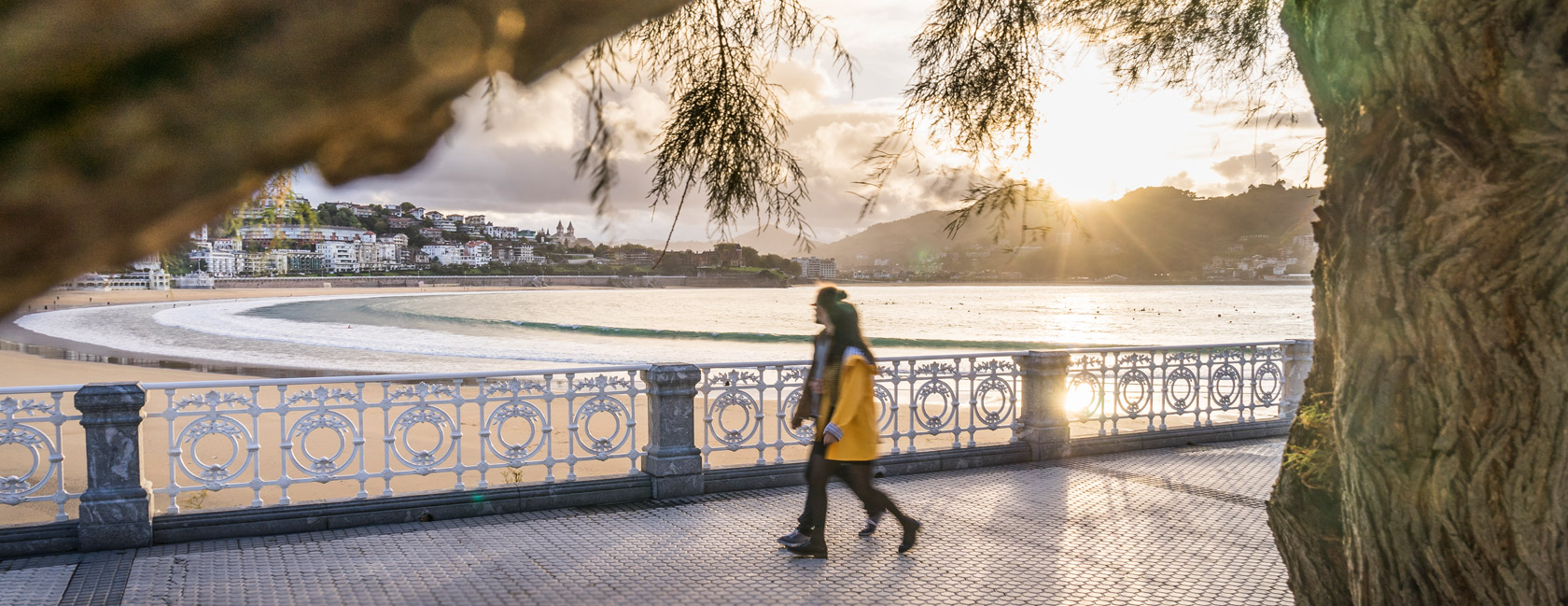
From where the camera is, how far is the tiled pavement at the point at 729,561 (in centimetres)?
499

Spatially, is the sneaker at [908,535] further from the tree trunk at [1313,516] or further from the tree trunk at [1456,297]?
the tree trunk at [1456,297]

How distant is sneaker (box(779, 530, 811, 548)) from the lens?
5758 millimetres

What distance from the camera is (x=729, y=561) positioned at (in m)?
5.60

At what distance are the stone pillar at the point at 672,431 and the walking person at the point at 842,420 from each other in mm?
1776

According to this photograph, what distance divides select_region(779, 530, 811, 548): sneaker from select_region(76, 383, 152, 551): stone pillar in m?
3.98

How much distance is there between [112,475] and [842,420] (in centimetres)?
455

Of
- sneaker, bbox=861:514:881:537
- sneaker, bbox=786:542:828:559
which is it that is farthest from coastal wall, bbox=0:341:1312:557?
sneaker, bbox=786:542:828:559

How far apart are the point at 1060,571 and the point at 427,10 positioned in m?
5.22

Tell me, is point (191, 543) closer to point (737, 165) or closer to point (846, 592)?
point (846, 592)

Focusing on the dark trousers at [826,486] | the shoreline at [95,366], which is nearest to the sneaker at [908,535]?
the dark trousers at [826,486]

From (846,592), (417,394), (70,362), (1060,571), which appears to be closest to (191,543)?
(417,394)

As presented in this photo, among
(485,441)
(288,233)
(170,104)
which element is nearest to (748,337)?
(485,441)

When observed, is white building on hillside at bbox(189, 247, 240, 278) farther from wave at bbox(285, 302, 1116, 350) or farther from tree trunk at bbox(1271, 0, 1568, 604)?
wave at bbox(285, 302, 1116, 350)

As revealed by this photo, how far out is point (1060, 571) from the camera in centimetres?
544
